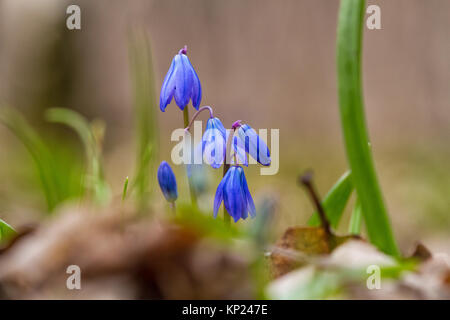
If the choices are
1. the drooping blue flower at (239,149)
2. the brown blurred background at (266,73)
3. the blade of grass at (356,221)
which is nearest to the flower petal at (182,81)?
the drooping blue flower at (239,149)

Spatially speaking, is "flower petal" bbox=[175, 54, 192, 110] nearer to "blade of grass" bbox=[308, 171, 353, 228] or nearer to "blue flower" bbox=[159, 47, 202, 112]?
"blue flower" bbox=[159, 47, 202, 112]

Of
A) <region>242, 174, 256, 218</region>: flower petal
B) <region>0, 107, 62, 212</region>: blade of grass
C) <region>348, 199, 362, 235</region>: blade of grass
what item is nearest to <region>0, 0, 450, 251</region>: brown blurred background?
<region>0, 107, 62, 212</region>: blade of grass

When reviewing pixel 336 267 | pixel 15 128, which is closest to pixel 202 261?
pixel 336 267

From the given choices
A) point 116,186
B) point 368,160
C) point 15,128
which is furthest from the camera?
point 116,186

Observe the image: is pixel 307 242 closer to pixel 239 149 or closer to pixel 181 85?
pixel 239 149

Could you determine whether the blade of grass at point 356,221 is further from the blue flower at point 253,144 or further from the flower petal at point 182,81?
the flower petal at point 182,81
